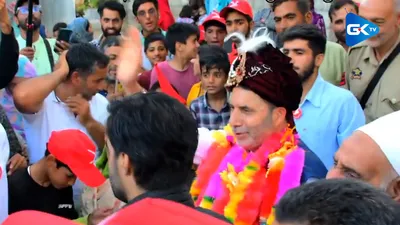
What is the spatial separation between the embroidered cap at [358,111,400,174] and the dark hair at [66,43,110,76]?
7.40 ft

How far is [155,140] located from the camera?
6.10 ft

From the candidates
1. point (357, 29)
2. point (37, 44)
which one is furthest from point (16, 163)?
point (37, 44)

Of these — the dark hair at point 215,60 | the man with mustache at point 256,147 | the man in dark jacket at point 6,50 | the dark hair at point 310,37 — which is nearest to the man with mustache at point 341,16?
the dark hair at point 215,60

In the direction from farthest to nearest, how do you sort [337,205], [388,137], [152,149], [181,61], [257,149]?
[181,61] → [257,149] → [152,149] → [388,137] → [337,205]

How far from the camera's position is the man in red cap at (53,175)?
3.07 meters

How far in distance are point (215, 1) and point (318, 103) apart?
185 inches

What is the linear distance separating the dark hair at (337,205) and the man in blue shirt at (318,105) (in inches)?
76.5

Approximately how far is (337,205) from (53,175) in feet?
7.31

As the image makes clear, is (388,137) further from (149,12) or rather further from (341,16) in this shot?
(149,12)

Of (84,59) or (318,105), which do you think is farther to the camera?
(84,59)

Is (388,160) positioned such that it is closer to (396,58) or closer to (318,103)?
(318,103)

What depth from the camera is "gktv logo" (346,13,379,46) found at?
3627 millimetres

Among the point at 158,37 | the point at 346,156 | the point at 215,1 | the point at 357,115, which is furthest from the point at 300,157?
the point at 215,1

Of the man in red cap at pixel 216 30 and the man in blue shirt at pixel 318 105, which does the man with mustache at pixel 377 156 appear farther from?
the man in red cap at pixel 216 30
